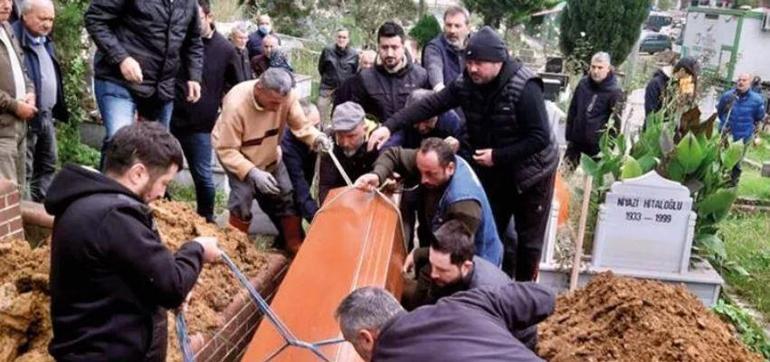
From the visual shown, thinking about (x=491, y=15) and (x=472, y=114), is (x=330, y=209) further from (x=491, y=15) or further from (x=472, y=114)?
(x=491, y=15)

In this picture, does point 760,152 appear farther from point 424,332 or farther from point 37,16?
point 424,332

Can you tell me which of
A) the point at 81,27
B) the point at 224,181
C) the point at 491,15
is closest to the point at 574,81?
the point at 491,15

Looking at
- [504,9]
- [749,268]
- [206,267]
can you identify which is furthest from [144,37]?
[504,9]

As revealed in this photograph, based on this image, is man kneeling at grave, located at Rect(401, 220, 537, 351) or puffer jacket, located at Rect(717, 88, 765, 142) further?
puffer jacket, located at Rect(717, 88, 765, 142)

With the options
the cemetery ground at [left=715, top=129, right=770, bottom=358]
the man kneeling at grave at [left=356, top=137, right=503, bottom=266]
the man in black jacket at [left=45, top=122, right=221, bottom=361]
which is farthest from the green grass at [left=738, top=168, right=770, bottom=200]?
the man in black jacket at [left=45, top=122, right=221, bottom=361]

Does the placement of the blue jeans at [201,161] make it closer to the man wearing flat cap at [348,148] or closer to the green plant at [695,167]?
the man wearing flat cap at [348,148]

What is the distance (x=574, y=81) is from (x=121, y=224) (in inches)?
489

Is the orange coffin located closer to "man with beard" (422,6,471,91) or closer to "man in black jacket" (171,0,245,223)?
"man in black jacket" (171,0,245,223)

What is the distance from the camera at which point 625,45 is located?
57.7 feet

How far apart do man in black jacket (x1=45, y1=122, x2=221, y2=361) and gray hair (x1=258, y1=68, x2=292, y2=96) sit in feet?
6.19

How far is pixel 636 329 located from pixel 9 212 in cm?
299

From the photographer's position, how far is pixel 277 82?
411 cm

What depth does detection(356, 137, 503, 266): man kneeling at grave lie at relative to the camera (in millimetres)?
3727

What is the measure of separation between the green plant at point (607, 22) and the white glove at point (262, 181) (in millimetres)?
13920
